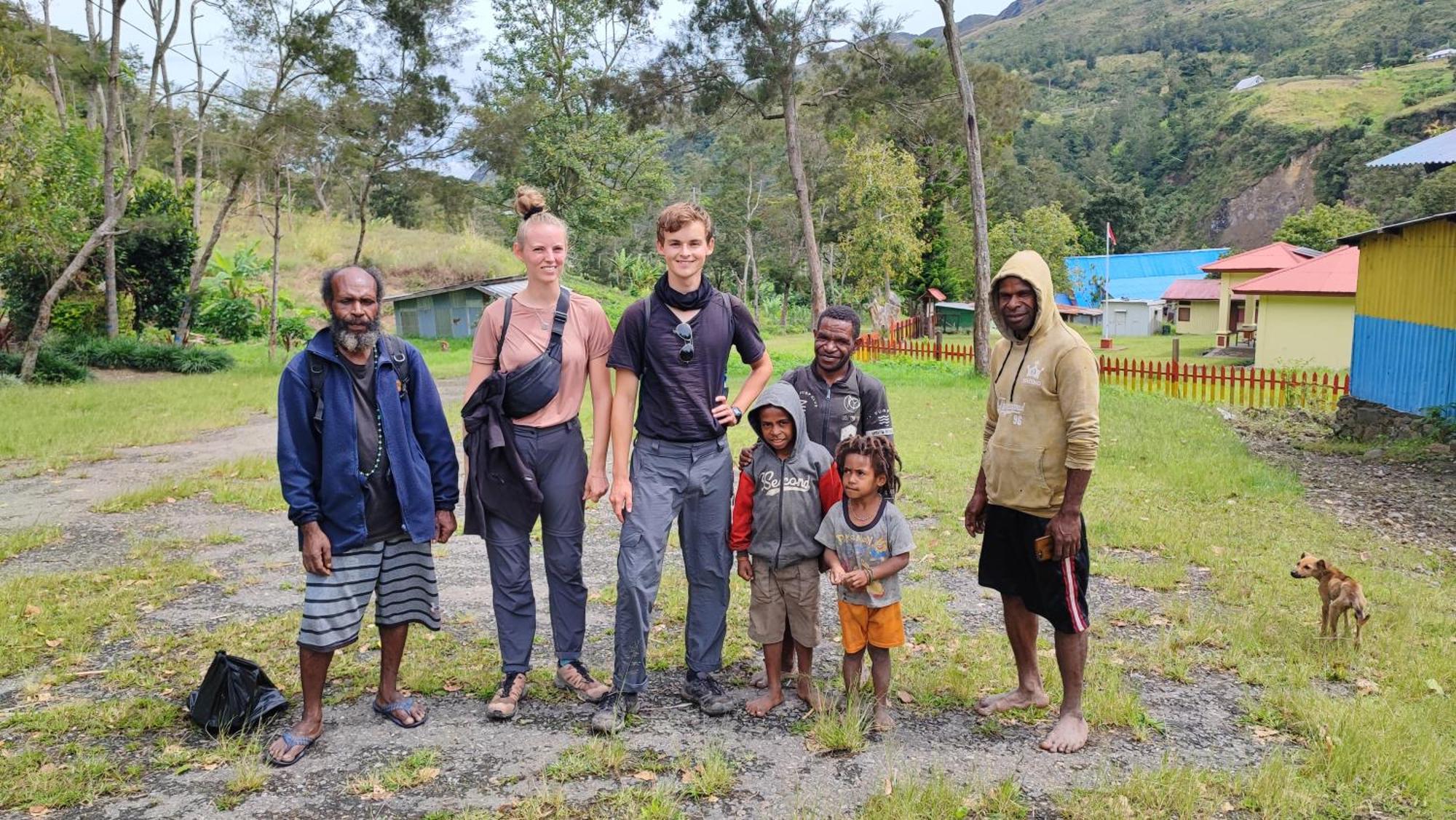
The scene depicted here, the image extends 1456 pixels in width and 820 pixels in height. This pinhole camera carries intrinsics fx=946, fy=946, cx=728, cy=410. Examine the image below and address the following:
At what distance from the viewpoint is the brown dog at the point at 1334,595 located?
15.8 feet

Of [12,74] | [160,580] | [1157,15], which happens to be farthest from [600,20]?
[1157,15]

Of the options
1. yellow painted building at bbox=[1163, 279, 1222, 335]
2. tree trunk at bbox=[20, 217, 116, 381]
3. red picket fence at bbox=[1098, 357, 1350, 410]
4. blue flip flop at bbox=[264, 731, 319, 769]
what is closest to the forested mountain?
yellow painted building at bbox=[1163, 279, 1222, 335]

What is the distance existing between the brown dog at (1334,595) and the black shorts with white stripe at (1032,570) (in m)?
1.94

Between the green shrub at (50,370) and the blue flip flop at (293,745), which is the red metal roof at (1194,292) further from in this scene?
the blue flip flop at (293,745)

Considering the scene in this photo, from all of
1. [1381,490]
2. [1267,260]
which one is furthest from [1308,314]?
[1381,490]

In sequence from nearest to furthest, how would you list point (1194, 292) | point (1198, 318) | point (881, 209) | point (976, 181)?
point (976, 181) < point (881, 209) < point (1194, 292) < point (1198, 318)

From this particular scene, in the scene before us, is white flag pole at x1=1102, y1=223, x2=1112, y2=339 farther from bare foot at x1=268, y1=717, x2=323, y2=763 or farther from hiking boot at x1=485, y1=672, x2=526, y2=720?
bare foot at x1=268, y1=717, x2=323, y2=763

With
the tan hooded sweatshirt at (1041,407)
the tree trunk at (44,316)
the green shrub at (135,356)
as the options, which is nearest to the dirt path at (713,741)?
the tan hooded sweatshirt at (1041,407)

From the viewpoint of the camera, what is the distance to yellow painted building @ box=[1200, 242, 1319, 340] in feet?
115

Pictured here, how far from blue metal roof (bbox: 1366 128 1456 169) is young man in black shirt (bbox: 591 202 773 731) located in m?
9.87

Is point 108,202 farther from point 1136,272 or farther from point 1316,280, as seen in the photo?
point 1136,272

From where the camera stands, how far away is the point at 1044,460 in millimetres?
3795

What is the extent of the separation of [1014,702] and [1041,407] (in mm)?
1364

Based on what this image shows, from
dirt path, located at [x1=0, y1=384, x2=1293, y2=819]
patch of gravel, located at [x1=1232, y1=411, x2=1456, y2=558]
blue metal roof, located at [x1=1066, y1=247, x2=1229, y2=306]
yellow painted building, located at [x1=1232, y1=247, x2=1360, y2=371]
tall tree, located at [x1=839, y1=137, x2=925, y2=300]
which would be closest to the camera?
dirt path, located at [x1=0, y1=384, x2=1293, y2=819]
